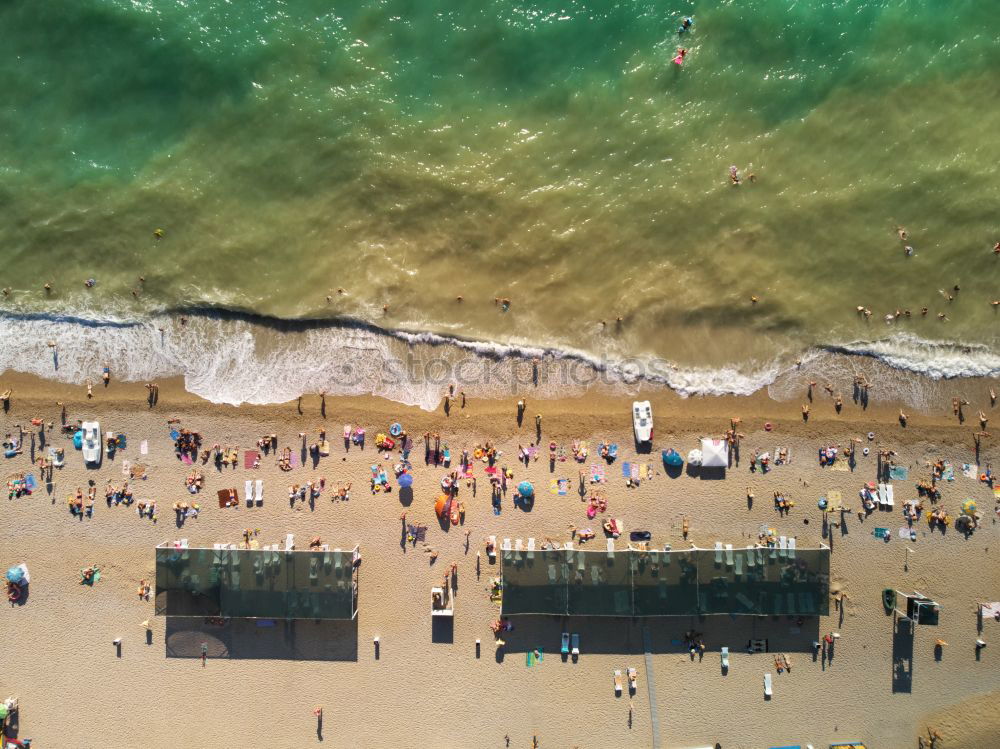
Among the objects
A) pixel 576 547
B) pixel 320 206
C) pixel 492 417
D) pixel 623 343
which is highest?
pixel 320 206

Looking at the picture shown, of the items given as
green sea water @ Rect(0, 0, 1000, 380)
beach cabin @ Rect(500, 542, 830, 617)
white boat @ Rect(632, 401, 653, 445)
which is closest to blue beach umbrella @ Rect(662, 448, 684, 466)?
white boat @ Rect(632, 401, 653, 445)

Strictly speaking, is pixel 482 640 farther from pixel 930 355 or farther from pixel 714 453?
pixel 930 355

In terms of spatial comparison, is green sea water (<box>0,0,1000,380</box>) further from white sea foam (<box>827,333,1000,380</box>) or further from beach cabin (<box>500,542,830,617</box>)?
beach cabin (<box>500,542,830,617</box>)

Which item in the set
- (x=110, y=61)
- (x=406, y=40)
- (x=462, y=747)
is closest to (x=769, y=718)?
(x=462, y=747)

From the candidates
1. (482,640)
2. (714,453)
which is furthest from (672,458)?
(482,640)

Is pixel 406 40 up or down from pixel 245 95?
up

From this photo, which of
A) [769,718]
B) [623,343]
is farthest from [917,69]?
[769,718]

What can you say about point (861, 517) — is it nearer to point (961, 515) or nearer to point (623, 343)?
point (961, 515)
